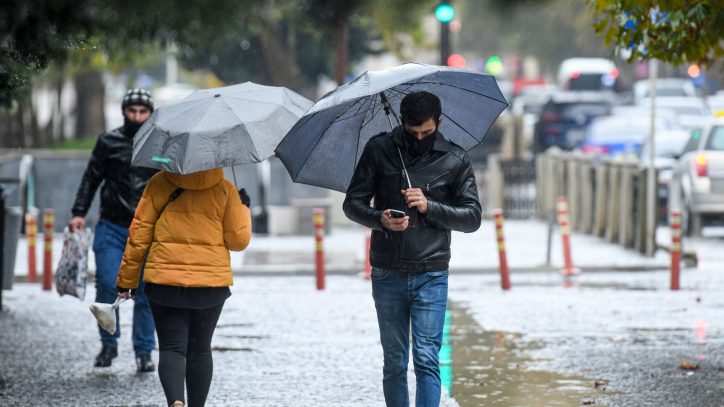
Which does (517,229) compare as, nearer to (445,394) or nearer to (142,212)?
(445,394)

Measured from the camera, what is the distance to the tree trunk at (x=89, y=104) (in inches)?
1350

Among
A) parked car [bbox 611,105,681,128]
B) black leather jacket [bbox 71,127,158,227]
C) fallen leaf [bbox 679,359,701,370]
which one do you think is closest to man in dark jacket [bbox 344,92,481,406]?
black leather jacket [bbox 71,127,158,227]

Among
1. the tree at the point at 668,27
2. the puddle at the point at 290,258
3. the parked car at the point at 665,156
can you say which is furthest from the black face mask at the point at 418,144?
the parked car at the point at 665,156

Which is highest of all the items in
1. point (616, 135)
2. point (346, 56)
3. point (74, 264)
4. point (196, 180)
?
point (346, 56)

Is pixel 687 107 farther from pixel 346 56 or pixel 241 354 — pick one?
pixel 241 354

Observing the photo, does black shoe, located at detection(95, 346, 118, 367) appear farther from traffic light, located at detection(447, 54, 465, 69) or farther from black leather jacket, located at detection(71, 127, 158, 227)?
traffic light, located at detection(447, 54, 465, 69)

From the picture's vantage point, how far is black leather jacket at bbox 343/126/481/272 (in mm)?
5953

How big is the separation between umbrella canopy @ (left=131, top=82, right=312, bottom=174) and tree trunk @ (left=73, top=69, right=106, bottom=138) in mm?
27681

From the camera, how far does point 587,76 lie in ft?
169

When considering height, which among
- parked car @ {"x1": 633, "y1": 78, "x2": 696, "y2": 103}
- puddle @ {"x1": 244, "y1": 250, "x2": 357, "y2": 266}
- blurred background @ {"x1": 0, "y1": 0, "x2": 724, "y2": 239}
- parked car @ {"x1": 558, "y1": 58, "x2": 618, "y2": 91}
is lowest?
puddle @ {"x1": 244, "y1": 250, "x2": 357, "y2": 266}

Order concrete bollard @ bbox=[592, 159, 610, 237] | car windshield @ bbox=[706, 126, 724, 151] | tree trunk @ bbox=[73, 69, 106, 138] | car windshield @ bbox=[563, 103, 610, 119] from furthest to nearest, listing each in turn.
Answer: car windshield @ bbox=[563, 103, 610, 119]
tree trunk @ bbox=[73, 69, 106, 138]
car windshield @ bbox=[706, 126, 724, 151]
concrete bollard @ bbox=[592, 159, 610, 237]

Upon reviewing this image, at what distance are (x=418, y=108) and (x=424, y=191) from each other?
1.28 feet

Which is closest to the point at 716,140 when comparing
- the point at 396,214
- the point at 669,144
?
the point at 669,144

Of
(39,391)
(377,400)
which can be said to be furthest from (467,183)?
(39,391)
